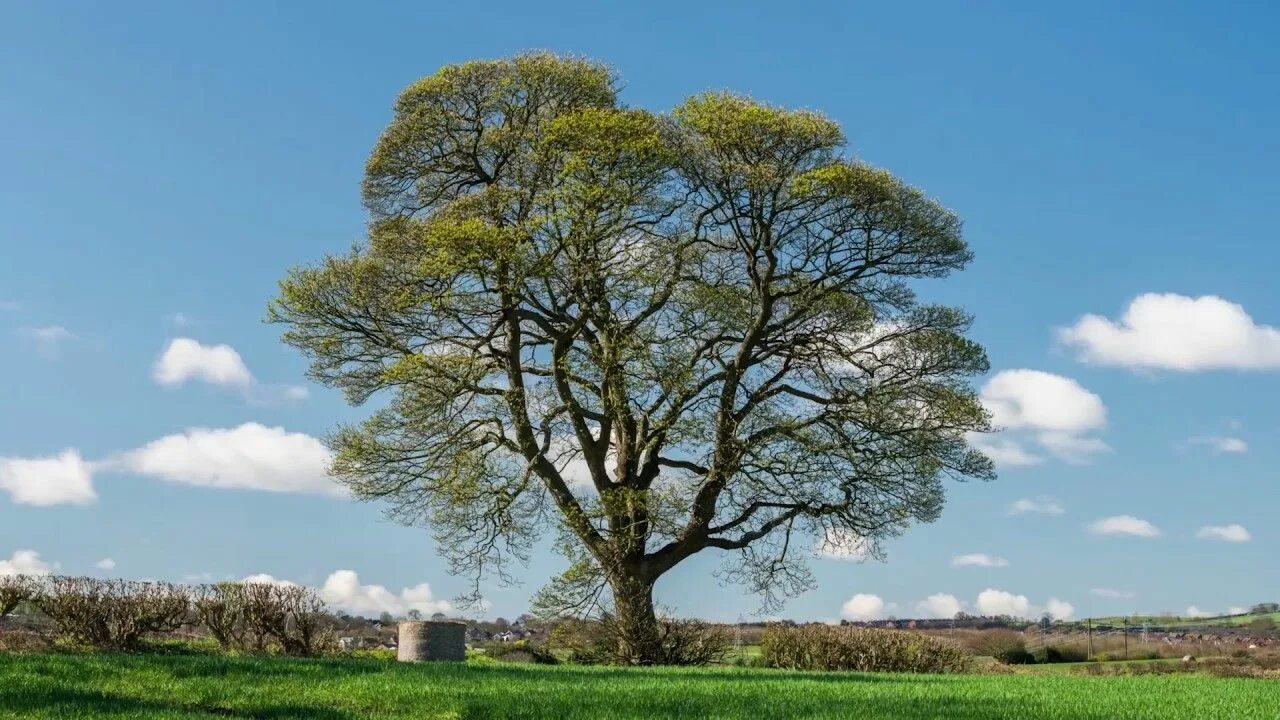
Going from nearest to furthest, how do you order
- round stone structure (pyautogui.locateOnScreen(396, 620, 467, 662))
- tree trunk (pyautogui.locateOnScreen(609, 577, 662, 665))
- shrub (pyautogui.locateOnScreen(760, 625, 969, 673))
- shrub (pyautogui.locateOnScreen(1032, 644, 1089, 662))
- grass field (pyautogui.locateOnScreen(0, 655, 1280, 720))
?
grass field (pyautogui.locateOnScreen(0, 655, 1280, 720)) < round stone structure (pyautogui.locateOnScreen(396, 620, 467, 662)) < tree trunk (pyautogui.locateOnScreen(609, 577, 662, 665)) < shrub (pyautogui.locateOnScreen(760, 625, 969, 673)) < shrub (pyautogui.locateOnScreen(1032, 644, 1089, 662))

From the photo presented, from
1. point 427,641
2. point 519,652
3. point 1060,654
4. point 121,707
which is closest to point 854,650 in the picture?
point 519,652

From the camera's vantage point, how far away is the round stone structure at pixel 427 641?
72.4 ft

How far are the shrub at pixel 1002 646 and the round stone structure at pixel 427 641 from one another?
1368cm

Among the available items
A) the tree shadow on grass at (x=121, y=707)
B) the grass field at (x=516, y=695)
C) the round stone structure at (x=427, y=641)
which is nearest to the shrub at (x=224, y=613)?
the round stone structure at (x=427, y=641)

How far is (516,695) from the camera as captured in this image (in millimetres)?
11945

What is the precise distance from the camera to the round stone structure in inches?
869

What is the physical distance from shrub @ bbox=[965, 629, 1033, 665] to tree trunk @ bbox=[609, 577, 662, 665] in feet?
30.7

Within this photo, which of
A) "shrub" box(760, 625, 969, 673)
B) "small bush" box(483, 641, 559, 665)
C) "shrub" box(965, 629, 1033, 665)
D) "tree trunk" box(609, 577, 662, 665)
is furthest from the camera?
"shrub" box(965, 629, 1033, 665)

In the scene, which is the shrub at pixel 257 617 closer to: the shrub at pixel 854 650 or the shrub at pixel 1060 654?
the shrub at pixel 854 650

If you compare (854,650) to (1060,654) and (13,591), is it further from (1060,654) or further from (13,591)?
(13,591)

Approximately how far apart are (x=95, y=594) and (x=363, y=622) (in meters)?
7.26

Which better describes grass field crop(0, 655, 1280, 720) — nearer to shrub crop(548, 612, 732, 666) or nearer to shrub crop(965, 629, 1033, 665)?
shrub crop(548, 612, 732, 666)

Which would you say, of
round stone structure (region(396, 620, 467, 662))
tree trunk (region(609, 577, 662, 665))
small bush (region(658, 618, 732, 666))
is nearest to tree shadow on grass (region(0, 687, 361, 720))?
round stone structure (region(396, 620, 467, 662))

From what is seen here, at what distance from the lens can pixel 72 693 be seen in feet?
37.9
